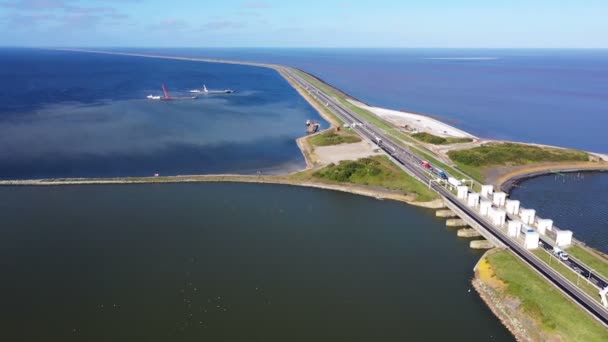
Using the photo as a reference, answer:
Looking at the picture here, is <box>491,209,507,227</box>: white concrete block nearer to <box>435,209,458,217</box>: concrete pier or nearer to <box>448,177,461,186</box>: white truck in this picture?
<box>435,209,458,217</box>: concrete pier

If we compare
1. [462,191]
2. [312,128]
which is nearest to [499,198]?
[462,191]

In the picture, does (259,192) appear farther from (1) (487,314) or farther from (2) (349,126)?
(2) (349,126)

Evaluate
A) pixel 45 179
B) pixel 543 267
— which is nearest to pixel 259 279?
pixel 543 267

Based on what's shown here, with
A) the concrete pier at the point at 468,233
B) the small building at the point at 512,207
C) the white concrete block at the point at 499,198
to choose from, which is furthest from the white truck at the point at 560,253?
the white concrete block at the point at 499,198

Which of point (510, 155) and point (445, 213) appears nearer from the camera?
point (445, 213)

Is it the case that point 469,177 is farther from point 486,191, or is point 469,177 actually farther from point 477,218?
point 477,218

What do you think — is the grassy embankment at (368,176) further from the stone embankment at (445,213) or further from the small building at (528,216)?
the small building at (528,216)

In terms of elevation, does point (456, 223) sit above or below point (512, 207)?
below
